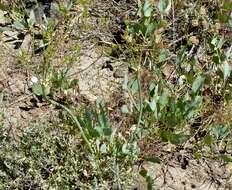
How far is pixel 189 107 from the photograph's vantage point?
2.64 metres

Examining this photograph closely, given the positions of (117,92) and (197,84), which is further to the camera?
(117,92)

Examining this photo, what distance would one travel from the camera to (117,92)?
2.91 m

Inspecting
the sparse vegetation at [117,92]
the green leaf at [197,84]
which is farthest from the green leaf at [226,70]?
the green leaf at [197,84]

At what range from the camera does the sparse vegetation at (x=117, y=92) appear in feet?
8.20

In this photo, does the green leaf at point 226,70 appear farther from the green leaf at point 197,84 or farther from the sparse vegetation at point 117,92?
the green leaf at point 197,84

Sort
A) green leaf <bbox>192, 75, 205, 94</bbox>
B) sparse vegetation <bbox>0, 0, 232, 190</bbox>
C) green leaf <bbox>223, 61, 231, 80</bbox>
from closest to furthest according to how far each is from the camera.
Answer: sparse vegetation <bbox>0, 0, 232, 190</bbox>
green leaf <bbox>192, 75, 205, 94</bbox>
green leaf <bbox>223, 61, 231, 80</bbox>

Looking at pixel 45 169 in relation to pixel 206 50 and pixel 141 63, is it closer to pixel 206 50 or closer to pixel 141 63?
pixel 141 63

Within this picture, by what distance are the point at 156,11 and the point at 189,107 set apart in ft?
2.53

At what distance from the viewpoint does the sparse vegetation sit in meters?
2.50

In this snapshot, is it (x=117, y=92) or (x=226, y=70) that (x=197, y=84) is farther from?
(x=117, y=92)

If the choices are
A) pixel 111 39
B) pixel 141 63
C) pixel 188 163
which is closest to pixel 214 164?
pixel 188 163

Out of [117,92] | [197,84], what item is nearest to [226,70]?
[197,84]

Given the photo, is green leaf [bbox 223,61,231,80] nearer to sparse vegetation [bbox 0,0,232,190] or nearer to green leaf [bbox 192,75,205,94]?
sparse vegetation [bbox 0,0,232,190]

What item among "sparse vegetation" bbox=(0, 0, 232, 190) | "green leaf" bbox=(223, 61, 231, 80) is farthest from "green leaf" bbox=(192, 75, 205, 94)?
"green leaf" bbox=(223, 61, 231, 80)
